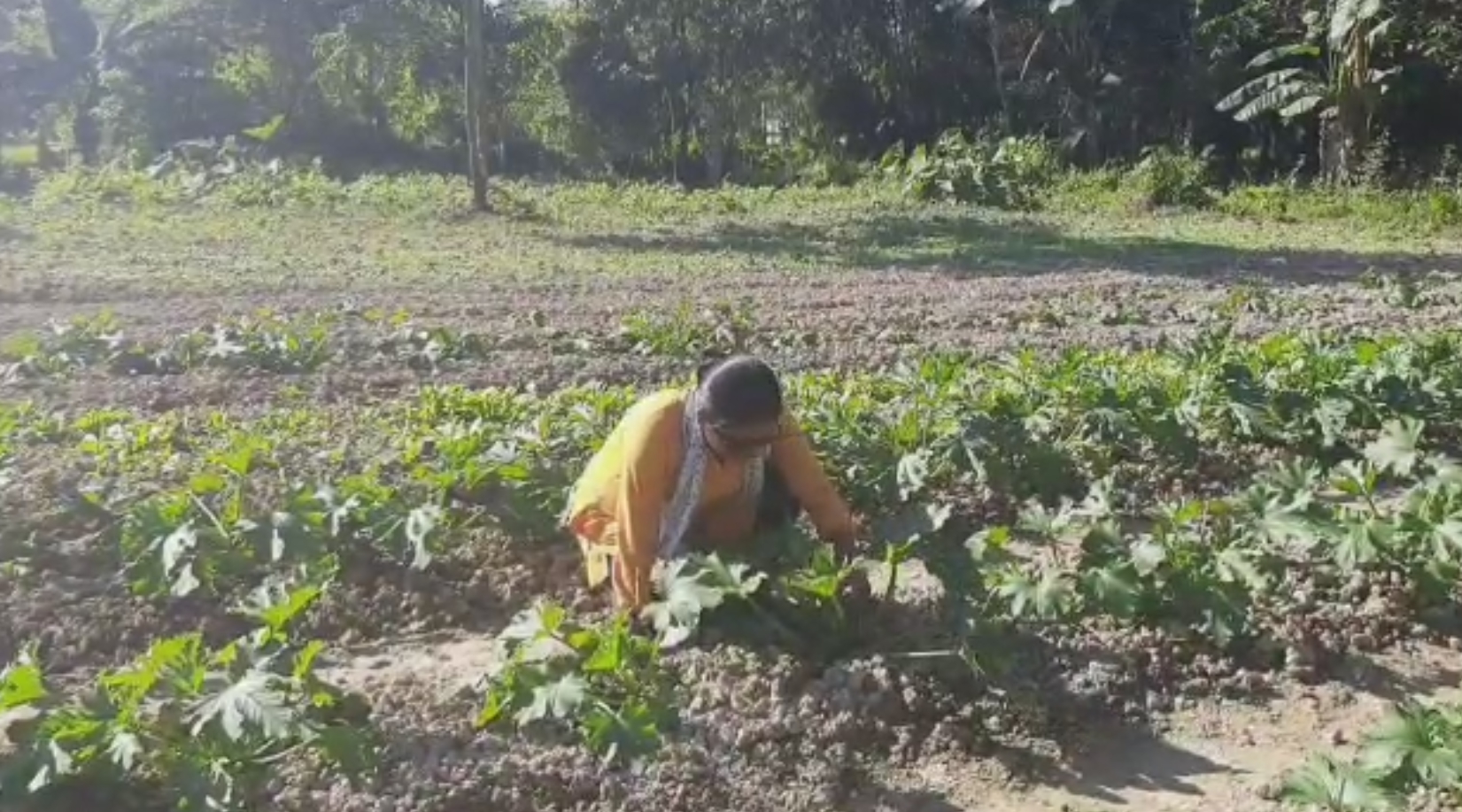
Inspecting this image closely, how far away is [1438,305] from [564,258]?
7.61 m

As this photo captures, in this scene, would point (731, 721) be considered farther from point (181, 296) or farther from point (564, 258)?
point (564, 258)

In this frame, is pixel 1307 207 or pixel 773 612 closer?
pixel 773 612

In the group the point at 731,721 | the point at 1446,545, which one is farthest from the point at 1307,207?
the point at 731,721

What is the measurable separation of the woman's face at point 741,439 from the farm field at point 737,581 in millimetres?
294

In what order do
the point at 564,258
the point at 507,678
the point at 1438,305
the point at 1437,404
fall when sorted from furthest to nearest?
the point at 564,258 < the point at 1438,305 < the point at 1437,404 < the point at 507,678

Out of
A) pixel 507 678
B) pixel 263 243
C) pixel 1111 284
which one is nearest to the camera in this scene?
pixel 507 678

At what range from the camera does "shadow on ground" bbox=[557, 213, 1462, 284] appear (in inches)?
571

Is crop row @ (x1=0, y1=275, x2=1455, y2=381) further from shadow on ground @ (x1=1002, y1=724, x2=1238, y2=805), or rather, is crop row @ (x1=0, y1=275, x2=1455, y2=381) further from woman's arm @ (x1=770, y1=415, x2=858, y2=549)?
shadow on ground @ (x1=1002, y1=724, x2=1238, y2=805)

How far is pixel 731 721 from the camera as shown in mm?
4422

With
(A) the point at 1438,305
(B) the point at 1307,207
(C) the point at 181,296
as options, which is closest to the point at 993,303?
(A) the point at 1438,305

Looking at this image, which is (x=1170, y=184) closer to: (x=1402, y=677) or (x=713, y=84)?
(x=713, y=84)

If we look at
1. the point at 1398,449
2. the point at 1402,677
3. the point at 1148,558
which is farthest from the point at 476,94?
the point at 1402,677

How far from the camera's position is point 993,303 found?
11.9m

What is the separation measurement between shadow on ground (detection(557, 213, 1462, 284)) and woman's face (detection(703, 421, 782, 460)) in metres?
9.24
